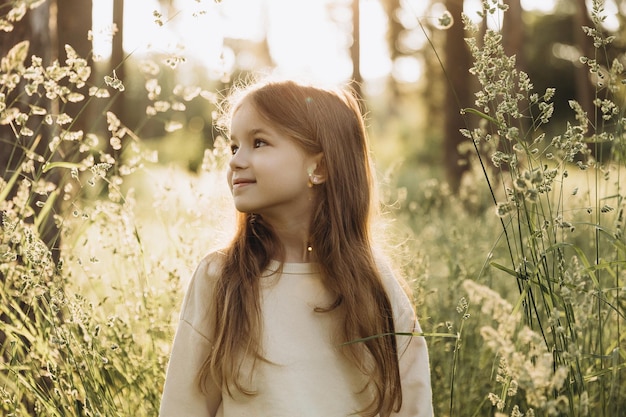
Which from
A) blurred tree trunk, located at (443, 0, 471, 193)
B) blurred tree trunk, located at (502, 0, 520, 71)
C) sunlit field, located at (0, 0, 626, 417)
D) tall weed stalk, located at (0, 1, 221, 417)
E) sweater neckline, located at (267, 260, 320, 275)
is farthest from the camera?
blurred tree trunk, located at (443, 0, 471, 193)

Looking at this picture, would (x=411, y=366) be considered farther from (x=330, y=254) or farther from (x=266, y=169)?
(x=266, y=169)

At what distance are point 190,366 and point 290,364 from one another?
26cm

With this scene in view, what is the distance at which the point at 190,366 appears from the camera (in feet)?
6.82

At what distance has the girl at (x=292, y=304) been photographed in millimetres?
2062

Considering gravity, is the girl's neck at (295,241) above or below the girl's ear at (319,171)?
below

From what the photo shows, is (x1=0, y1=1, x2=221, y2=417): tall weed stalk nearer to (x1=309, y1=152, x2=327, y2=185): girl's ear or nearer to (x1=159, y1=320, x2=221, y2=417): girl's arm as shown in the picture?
(x1=159, y1=320, x2=221, y2=417): girl's arm

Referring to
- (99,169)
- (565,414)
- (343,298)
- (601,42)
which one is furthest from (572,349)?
(99,169)

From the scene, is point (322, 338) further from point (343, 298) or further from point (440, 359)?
point (440, 359)

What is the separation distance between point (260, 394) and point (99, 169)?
709 mm

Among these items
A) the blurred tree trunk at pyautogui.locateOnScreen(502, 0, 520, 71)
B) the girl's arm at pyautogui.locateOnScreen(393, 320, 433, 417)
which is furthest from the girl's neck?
the blurred tree trunk at pyautogui.locateOnScreen(502, 0, 520, 71)

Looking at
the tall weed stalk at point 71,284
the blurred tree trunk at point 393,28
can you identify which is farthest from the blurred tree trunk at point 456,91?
the blurred tree trunk at point 393,28

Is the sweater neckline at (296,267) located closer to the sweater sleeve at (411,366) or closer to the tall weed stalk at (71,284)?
the sweater sleeve at (411,366)

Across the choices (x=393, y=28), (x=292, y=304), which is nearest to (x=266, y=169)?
(x=292, y=304)

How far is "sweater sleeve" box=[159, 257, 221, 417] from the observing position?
2.08 metres
